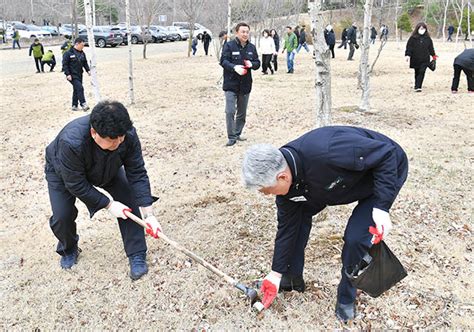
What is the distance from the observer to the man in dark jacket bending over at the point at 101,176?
8.30 ft

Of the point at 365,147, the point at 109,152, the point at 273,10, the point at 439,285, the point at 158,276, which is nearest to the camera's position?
the point at 365,147

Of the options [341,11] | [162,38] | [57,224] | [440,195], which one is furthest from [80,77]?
[341,11]

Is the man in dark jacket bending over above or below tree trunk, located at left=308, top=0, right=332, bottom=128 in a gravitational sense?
below

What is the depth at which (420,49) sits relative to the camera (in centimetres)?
905

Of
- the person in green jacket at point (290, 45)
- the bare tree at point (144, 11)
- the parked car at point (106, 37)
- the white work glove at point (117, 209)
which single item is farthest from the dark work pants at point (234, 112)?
the parked car at point (106, 37)

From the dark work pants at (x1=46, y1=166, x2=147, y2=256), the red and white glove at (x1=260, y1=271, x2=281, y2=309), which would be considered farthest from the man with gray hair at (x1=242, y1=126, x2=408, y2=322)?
the dark work pants at (x1=46, y1=166, x2=147, y2=256)

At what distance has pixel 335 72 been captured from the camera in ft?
44.6

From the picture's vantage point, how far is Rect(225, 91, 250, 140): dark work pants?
19.4 ft

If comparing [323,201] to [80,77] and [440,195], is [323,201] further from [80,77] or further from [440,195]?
[80,77]

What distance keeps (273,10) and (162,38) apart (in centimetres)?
1326

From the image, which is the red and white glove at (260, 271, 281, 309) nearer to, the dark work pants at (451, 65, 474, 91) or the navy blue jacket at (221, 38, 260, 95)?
the navy blue jacket at (221, 38, 260, 95)

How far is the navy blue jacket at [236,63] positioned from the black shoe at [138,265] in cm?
313

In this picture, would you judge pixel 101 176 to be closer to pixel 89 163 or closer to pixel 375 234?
pixel 89 163

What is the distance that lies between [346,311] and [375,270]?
0.51 metres
